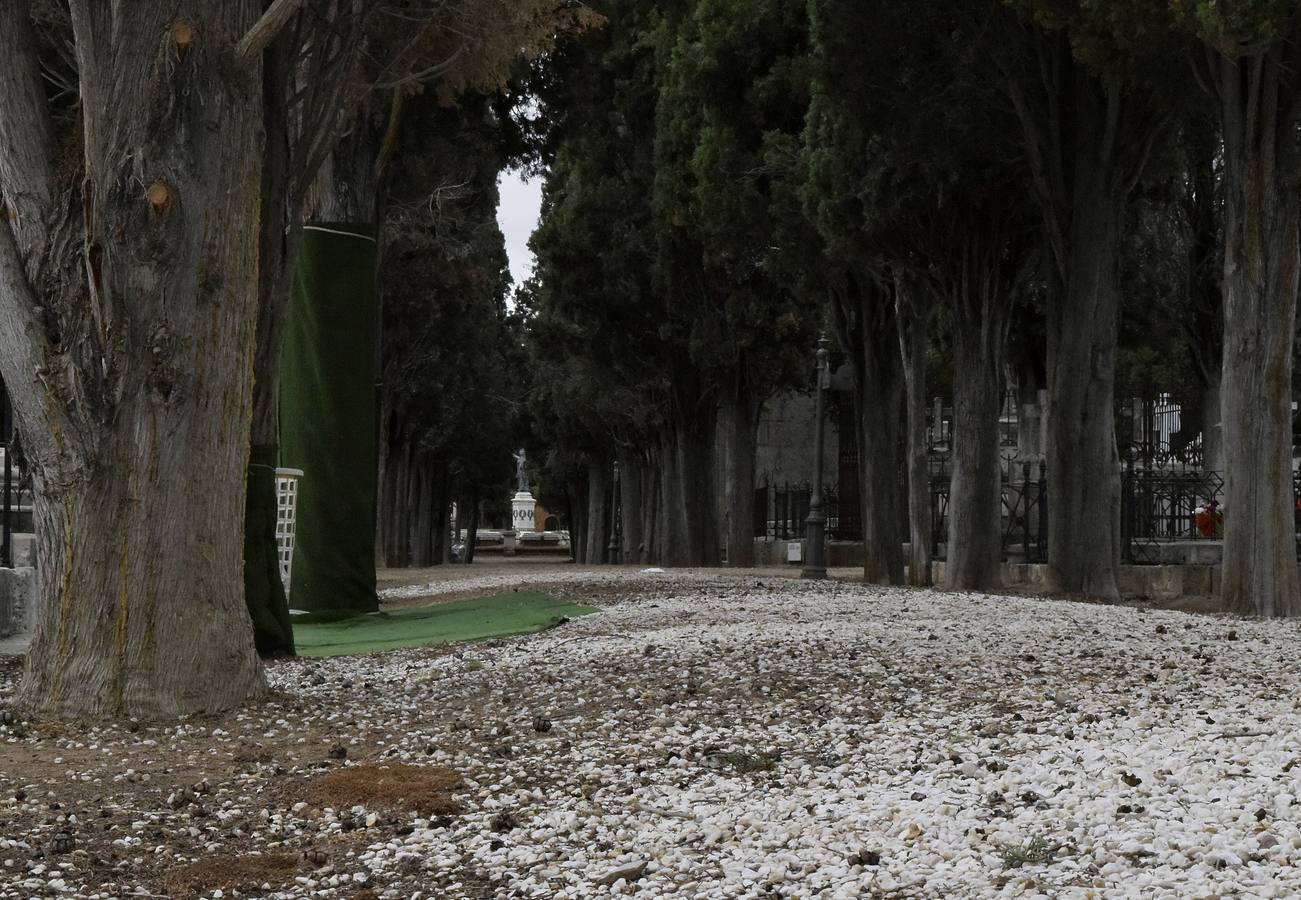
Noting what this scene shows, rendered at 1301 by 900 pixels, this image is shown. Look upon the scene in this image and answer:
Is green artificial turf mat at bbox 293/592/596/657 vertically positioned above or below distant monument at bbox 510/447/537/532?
below

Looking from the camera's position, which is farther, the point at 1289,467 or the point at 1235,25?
the point at 1289,467

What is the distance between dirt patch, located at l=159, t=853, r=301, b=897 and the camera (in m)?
4.28

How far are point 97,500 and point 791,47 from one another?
14196 mm

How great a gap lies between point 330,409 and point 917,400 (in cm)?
852

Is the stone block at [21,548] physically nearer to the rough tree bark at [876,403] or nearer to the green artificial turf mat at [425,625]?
the green artificial turf mat at [425,625]

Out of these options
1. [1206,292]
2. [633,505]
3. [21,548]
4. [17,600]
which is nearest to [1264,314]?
[17,600]

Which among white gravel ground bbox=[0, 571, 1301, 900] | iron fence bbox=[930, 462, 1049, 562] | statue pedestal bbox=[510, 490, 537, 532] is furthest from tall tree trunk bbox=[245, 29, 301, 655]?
statue pedestal bbox=[510, 490, 537, 532]

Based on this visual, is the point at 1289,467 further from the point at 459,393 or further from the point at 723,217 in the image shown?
the point at 459,393

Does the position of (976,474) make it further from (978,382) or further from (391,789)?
(391,789)

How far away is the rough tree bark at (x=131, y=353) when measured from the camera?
22.5ft

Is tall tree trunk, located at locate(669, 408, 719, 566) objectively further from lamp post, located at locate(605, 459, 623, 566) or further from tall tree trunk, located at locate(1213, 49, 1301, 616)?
tall tree trunk, located at locate(1213, 49, 1301, 616)

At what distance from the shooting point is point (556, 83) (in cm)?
1858

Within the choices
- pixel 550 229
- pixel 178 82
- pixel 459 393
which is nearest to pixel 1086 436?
pixel 178 82

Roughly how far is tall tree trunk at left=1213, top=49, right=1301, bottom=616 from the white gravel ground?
Answer: 271cm
